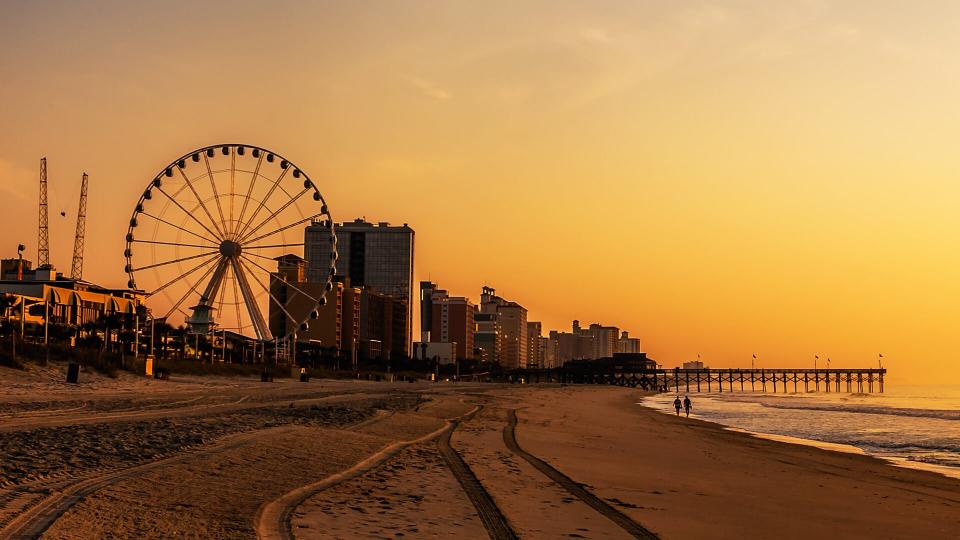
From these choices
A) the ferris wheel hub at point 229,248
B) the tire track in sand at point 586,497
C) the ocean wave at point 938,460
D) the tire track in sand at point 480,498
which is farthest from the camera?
the ferris wheel hub at point 229,248

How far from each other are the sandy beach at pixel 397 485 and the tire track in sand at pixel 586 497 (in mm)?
67

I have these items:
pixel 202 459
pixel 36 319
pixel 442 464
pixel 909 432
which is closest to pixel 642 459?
pixel 442 464

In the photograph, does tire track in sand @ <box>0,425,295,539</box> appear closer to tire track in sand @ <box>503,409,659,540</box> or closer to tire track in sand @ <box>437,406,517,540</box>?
tire track in sand @ <box>437,406,517,540</box>

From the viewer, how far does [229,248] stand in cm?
7200

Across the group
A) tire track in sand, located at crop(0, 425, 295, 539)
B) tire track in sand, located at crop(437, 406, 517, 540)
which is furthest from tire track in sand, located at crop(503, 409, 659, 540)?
tire track in sand, located at crop(0, 425, 295, 539)

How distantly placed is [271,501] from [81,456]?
448 cm

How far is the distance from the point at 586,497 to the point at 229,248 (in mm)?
61117

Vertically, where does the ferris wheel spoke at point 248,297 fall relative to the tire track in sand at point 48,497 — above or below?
above

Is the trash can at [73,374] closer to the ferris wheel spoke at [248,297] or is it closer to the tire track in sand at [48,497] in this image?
the ferris wheel spoke at [248,297]

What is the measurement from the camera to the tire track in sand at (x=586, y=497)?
496 inches

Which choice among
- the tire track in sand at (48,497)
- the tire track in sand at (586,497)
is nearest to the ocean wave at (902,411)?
the tire track in sand at (586,497)

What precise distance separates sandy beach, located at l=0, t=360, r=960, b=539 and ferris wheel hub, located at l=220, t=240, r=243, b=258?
44.1 metres

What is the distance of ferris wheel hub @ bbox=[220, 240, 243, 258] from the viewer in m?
72.0

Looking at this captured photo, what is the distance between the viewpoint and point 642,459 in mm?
24984
